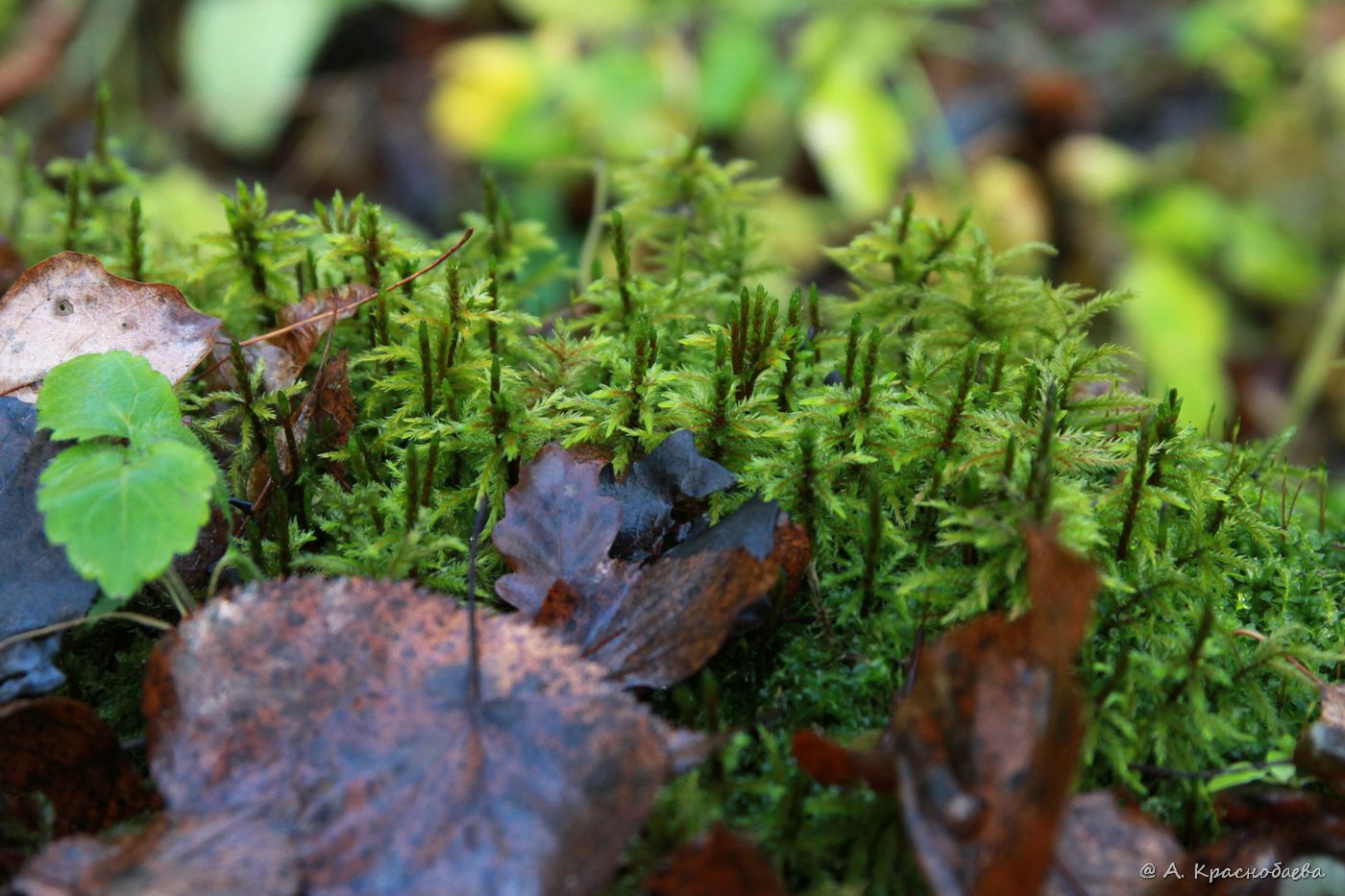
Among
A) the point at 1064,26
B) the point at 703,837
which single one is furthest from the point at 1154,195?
the point at 703,837

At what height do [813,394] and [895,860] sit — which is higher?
[813,394]

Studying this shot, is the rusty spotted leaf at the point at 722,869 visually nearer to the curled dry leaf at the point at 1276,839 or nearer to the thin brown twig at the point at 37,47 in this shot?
the curled dry leaf at the point at 1276,839

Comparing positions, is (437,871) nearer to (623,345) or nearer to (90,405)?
(90,405)

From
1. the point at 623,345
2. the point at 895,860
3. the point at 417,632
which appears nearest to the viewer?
the point at 895,860

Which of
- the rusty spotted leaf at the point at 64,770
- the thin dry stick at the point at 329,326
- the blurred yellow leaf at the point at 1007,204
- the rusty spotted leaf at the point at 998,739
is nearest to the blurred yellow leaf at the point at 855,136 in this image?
the blurred yellow leaf at the point at 1007,204

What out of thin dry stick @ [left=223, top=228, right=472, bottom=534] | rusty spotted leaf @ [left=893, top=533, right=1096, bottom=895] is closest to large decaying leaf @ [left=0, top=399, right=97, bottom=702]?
thin dry stick @ [left=223, top=228, right=472, bottom=534]

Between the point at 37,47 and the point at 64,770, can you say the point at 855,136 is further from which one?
the point at 37,47
